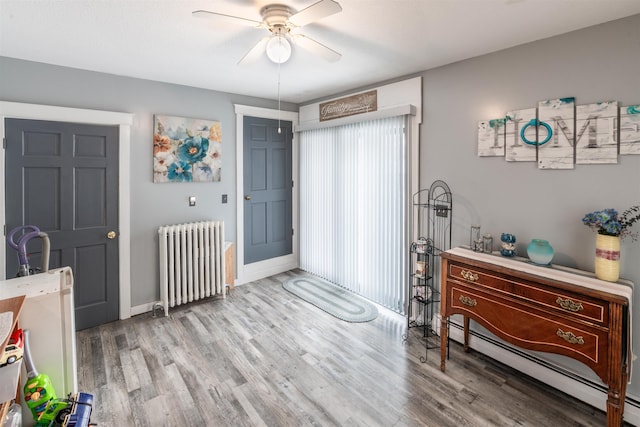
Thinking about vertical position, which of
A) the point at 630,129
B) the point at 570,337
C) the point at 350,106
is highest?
the point at 350,106

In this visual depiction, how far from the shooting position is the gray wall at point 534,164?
80.0 inches

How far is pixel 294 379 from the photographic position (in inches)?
94.7

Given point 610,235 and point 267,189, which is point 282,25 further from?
point 267,189

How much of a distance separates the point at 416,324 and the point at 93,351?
119 inches

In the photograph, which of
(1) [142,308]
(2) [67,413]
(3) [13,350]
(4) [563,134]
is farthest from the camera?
(1) [142,308]

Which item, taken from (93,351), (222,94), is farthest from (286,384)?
(222,94)

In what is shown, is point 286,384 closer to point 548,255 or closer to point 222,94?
point 548,255

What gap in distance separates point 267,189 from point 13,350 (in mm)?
3331

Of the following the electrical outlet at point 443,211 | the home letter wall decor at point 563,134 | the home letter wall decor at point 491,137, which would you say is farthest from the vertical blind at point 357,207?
the home letter wall decor at point 563,134

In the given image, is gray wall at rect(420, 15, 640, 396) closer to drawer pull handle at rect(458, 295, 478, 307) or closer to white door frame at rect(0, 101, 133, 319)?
drawer pull handle at rect(458, 295, 478, 307)

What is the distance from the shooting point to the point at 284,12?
1.89m

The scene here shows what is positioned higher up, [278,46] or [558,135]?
[278,46]

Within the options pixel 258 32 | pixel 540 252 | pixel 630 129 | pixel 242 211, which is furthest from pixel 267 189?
pixel 630 129

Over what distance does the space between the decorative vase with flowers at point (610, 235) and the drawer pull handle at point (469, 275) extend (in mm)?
709
